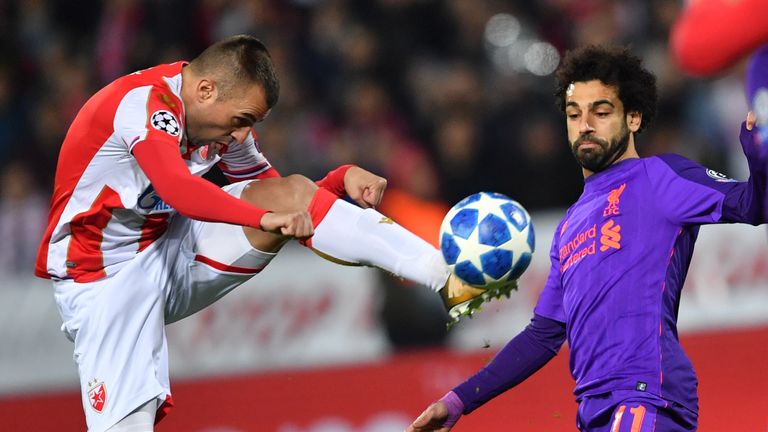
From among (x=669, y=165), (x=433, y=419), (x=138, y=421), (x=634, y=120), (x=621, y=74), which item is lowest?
(x=138, y=421)

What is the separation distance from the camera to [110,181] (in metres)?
3.87

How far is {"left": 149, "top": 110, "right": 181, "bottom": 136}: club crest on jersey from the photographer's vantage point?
141 inches

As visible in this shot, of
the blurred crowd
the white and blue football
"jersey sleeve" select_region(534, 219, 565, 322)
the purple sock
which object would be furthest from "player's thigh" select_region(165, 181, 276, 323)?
the blurred crowd

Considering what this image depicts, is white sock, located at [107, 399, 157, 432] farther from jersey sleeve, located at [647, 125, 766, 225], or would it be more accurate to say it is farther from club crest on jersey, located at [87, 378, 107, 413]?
jersey sleeve, located at [647, 125, 766, 225]

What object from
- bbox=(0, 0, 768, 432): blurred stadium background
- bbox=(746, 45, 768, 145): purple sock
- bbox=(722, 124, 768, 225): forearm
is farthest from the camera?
bbox=(0, 0, 768, 432): blurred stadium background

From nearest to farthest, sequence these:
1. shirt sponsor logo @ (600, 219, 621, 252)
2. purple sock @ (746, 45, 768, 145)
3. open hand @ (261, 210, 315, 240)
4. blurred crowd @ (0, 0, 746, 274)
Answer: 1. purple sock @ (746, 45, 768, 145)
2. open hand @ (261, 210, 315, 240)
3. shirt sponsor logo @ (600, 219, 621, 252)
4. blurred crowd @ (0, 0, 746, 274)

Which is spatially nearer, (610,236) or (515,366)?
(610,236)

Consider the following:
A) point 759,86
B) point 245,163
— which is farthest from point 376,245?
point 759,86

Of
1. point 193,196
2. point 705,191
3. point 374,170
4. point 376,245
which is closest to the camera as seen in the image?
point 705,191

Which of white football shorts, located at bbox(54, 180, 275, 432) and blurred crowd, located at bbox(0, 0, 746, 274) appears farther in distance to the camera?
blurred crowd, located at bbox(0, 0, 746, 274)

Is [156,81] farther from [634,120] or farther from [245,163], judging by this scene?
[634,120]

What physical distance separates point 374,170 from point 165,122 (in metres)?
4.26

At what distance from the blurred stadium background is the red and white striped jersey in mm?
2006

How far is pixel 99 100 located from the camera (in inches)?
151
